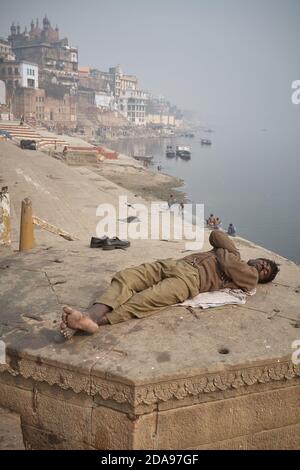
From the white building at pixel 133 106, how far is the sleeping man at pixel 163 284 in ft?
357

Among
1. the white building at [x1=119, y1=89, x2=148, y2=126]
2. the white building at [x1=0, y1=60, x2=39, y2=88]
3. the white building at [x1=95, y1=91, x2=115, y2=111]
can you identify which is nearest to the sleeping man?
the white building at [x1=0, y1=60, x2=39, y2=88]

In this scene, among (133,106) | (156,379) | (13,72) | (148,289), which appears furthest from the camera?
(133,106)

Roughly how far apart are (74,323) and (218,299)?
4.67ft

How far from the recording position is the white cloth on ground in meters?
3.65

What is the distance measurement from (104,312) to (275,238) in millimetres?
24584

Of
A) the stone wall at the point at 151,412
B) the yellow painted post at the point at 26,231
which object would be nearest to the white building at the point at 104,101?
the yellow painted post at the point at 26,231

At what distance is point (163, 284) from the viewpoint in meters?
3.51

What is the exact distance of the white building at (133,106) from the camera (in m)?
108

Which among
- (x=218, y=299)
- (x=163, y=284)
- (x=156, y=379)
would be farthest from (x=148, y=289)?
(x=156, y=379)

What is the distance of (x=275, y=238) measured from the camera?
2628 cm

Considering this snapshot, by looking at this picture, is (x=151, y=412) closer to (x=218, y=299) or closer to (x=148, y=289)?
(x=148, y=289)

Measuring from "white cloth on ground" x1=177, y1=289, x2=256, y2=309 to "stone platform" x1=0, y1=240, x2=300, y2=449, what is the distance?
144 mm
